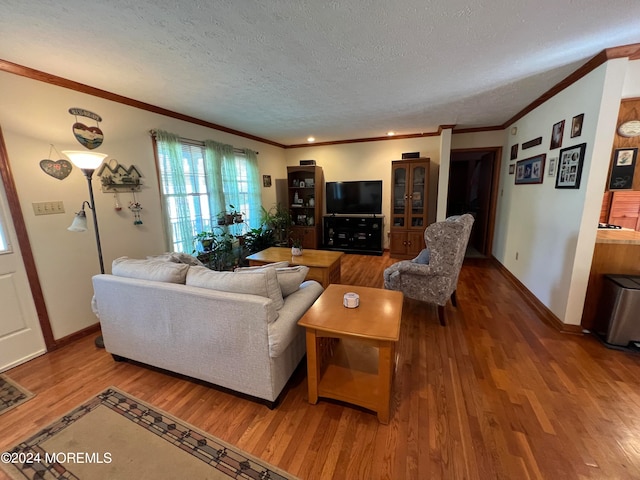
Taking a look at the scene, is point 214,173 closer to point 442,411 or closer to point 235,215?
point 235,215

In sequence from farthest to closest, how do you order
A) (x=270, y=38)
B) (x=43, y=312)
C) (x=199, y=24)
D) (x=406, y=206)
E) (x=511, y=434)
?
(x=406, y=206) → (x=43, y=312) → (x=270, y=38) → (x=199, y=24) → (x=511, y=434)

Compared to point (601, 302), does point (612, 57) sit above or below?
above

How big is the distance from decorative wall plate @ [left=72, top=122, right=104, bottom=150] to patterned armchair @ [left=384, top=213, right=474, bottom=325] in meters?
3.21

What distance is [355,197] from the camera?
544cm

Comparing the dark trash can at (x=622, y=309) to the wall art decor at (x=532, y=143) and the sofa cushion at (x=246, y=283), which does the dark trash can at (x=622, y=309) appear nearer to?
the wall art decor at (x=532, y=143)

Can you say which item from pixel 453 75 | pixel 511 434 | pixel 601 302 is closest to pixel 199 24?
pixel 453 75

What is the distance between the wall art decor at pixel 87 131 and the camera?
238 centimetres

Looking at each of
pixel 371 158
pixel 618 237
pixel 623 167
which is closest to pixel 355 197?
pixel 371 158

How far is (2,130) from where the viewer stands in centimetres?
198

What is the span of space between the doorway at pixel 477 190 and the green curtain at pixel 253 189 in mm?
3695

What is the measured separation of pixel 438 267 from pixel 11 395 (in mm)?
3445

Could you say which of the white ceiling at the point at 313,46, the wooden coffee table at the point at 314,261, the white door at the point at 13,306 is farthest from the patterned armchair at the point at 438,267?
the white door at the point at 13,306

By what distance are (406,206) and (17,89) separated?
499cm

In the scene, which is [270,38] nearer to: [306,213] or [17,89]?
[17,89]
